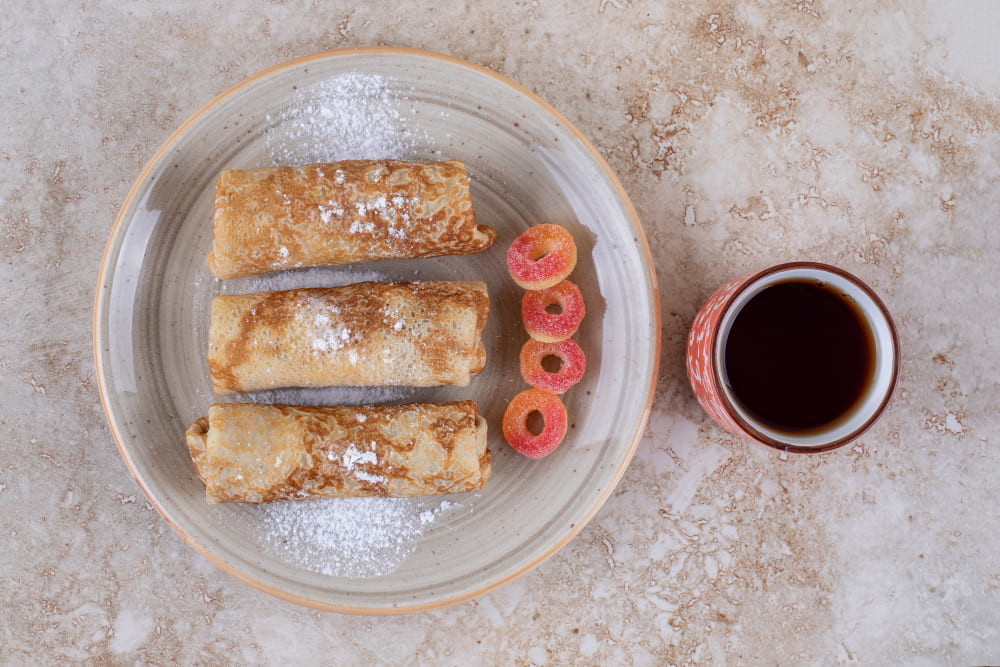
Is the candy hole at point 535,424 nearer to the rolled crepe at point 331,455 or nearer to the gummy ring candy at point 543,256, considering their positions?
the rolled crepe at point 331,455

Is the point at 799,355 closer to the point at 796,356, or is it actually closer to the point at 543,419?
the point at 796,356

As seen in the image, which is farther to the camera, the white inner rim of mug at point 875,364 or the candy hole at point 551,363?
the candy hole at point 551,363

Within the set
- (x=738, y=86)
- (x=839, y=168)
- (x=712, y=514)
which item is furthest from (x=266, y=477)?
(x=839, y=168)

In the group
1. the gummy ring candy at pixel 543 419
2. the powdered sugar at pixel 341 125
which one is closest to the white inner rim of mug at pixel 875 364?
the gummy ring candy at pixel 543 419

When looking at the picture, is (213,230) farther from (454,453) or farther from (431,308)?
(454,453)

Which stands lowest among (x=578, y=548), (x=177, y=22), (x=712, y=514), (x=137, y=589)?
(x=137, y=589)

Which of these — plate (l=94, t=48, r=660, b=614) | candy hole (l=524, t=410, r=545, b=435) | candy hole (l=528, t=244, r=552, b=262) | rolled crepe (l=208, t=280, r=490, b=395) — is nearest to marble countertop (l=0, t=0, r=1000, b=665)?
plate (l=94, t=48, r=660, b=614)

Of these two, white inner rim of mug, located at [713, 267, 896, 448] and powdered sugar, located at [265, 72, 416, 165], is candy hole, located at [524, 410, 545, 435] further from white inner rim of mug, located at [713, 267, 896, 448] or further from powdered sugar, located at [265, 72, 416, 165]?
powdered sugar, located at [265, 72, 416, 165]
